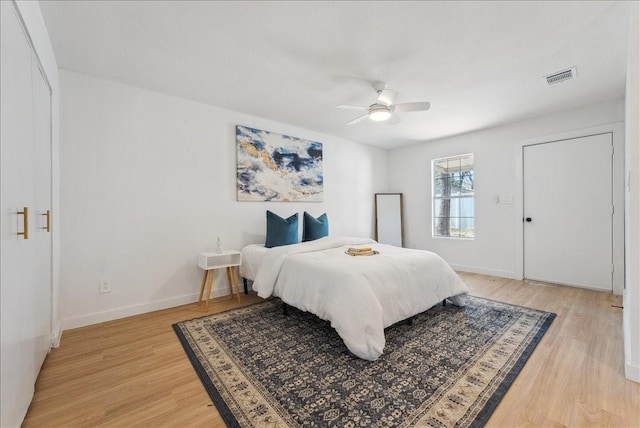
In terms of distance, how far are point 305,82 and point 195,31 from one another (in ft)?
3.55

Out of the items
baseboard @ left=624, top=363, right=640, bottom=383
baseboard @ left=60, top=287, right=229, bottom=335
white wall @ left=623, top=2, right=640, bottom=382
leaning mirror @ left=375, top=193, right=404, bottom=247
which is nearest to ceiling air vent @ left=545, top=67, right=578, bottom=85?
white wall @ left=623, top=2, right=640, bottom=382

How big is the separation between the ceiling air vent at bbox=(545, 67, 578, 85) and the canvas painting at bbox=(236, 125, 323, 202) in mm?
2915

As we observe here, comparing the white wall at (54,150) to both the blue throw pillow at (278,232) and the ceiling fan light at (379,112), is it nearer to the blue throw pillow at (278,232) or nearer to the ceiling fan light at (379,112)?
the blue throw pillow at (278,232)

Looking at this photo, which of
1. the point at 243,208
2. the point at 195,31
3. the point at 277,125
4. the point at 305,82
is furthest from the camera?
the point at 277,125

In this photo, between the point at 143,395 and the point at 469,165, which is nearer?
the point at 143,395

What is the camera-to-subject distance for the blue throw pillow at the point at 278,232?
11.4 ft

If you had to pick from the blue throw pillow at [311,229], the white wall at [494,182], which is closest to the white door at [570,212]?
the white wall at [494,182]

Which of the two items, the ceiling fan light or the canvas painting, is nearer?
the ceiling fan light

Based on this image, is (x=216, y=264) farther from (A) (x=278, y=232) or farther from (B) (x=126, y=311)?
(B) (x=126, y=311)

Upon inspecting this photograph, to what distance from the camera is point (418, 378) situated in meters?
1.72

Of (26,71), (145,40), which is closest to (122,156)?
(145,40)

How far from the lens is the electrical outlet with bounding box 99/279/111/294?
→ 2.64 m

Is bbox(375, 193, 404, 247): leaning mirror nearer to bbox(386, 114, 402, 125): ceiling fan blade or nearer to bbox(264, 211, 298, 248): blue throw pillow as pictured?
bbox(386, 114, 402, 125): ceiling fan blade

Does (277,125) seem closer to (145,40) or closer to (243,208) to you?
(243,208)
